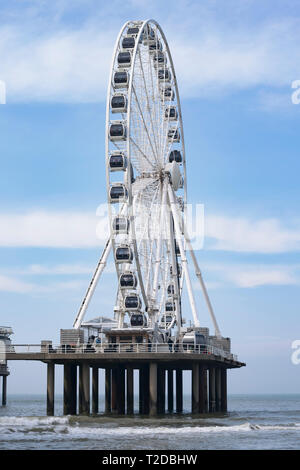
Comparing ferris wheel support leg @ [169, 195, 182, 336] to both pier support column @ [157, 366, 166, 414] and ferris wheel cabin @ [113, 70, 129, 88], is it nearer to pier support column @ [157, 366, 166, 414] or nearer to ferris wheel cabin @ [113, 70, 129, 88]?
pier support column @ [157, 366, 166, 414]

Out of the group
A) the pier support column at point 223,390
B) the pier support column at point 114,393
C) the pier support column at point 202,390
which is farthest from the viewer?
the pier support column at point 223,390

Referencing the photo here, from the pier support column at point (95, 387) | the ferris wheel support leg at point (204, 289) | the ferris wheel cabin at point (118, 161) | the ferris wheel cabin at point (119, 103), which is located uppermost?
the ferris wheel cabin at point (119, 103)

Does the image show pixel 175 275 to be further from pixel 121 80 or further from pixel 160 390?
pixel 121 80

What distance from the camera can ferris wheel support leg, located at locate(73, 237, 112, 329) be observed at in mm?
63156

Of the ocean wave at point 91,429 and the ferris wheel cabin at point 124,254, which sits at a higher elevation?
the ferris wheel cabin at point 124,254

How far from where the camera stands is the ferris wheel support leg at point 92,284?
63156 mm

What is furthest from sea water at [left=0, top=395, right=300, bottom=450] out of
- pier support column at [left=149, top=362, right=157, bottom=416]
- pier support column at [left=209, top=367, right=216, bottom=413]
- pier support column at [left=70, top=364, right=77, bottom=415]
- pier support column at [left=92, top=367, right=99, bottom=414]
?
pier support column at [left=209, top=367, right=216, bottom=413]

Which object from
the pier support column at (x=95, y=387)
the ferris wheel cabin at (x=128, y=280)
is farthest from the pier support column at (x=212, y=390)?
the ferris wheel cabin at (x=128, y=280)

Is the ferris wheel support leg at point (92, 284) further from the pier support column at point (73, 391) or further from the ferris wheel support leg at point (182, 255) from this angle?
the ferris wheel support leg at point (182, 255)

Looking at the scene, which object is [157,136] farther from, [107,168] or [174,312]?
[174,312]

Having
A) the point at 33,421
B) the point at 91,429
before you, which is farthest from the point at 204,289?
the point at 91,429

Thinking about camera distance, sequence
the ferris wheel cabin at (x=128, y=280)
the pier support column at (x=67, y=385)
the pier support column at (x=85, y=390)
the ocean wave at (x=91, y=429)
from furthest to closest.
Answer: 1. the ferris wheel cabin at (x=128, y=280)
2. the pier support column at (x=67, y=385)
3. the pier support column at (x=85, y=390)
4. the ocean wave at (x=91, y=429)

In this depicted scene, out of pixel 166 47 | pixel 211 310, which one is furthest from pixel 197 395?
pixel 166 47
